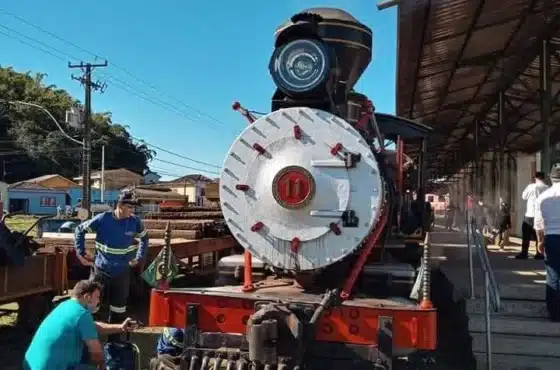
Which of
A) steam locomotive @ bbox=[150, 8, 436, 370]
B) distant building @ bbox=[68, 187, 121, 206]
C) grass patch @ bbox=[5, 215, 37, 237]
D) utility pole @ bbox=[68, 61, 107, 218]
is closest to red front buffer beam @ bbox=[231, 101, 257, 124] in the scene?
steam locomotive @ bbox=[150, 8, 436, 370]

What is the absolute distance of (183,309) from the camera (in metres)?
4.30

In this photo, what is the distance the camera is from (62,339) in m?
3.58

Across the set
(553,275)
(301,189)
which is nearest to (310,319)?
(301,189)

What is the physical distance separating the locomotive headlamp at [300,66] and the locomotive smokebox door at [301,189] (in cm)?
21

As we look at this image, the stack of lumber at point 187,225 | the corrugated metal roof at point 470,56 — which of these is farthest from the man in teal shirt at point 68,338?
the corrugated metal roof at point 470,56

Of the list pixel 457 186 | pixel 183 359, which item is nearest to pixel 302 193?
pixel 183 359

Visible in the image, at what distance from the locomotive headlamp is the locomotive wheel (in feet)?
14.8

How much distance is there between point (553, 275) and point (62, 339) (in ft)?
14.2

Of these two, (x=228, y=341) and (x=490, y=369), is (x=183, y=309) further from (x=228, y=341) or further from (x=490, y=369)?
(x=490, y=369)

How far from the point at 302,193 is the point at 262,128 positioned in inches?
23.2

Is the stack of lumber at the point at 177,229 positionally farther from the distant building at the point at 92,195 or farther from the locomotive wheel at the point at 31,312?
the distant building at the point at 92,195

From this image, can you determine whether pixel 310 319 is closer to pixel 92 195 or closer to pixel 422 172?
pixel 422 172

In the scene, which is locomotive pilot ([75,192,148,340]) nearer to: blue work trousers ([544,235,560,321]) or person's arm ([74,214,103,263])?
person's arm ([74,214,103,263])

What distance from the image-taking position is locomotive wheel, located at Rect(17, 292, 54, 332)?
23.3ft
